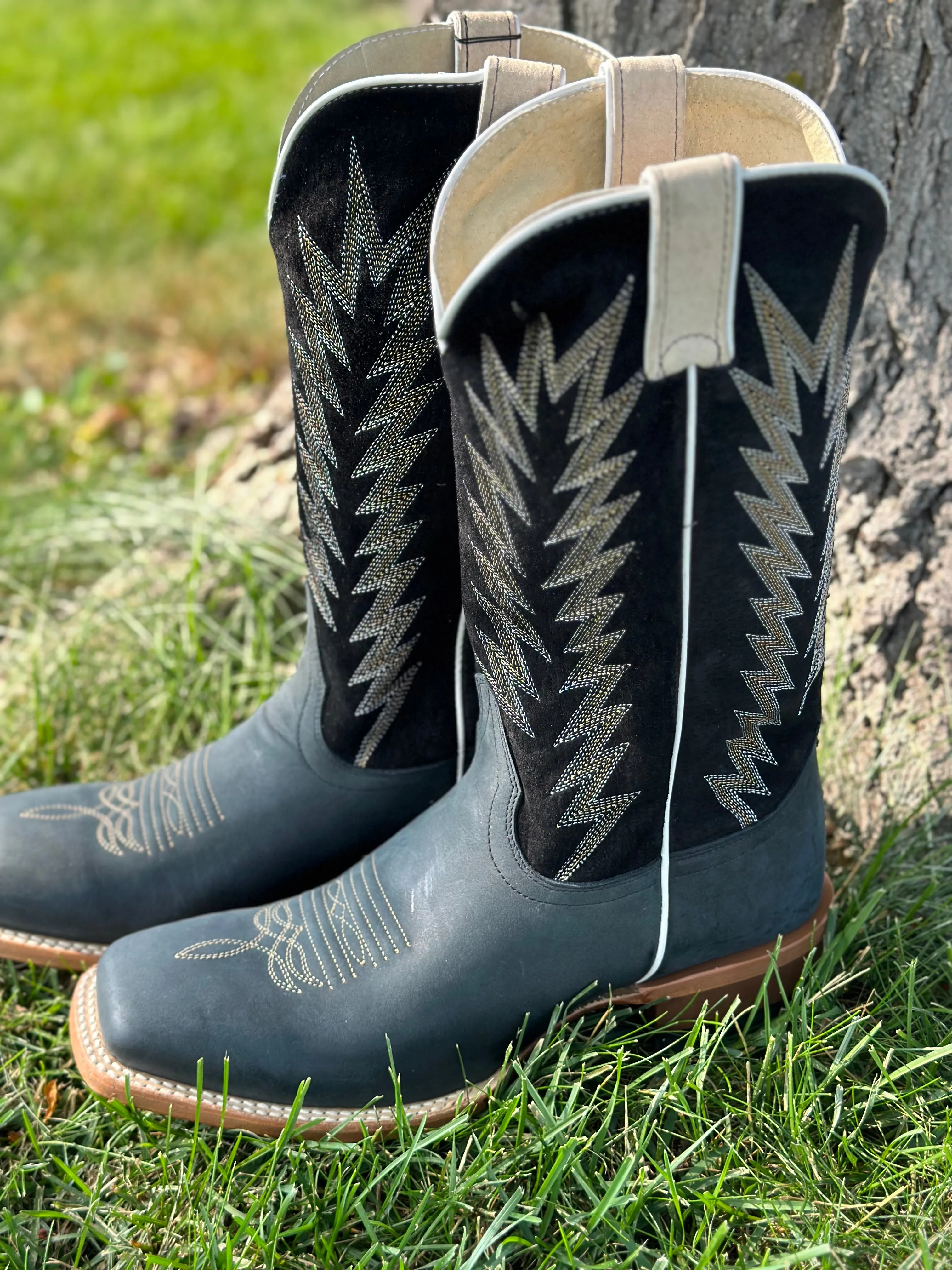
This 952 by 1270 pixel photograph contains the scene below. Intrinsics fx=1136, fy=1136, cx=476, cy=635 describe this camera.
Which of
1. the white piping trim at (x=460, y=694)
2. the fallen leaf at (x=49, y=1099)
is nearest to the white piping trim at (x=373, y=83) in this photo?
the white piping trim at (x=460, y=694)

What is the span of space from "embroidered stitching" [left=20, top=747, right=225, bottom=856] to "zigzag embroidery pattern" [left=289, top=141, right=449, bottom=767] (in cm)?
21

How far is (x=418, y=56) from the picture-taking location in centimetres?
112

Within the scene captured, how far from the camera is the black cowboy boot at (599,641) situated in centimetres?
86

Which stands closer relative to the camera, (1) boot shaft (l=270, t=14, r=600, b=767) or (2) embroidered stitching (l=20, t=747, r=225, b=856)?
(1) boot shaft (l=270, t=14, r=600, b=767)

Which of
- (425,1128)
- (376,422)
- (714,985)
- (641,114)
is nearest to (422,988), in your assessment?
(425,1128)

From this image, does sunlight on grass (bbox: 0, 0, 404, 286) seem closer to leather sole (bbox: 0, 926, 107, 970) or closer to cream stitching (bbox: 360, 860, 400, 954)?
leather sole (bbox: 0, 926, 107, 970)

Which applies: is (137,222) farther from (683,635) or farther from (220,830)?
(683,635)

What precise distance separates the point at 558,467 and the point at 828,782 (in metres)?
0.78

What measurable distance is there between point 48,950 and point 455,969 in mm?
514

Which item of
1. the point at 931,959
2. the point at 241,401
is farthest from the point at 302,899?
the point at 241,401

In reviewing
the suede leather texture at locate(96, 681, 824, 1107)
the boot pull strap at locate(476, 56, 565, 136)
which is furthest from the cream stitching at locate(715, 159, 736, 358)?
the suede leather texture at locate(96, 681, 824, 1107)

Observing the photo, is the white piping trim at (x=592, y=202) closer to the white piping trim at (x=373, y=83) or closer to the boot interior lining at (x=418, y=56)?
the white piping trim at (x=373, y=83)

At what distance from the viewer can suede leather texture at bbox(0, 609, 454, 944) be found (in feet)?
4.32

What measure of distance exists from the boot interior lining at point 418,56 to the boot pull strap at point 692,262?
0.36m
